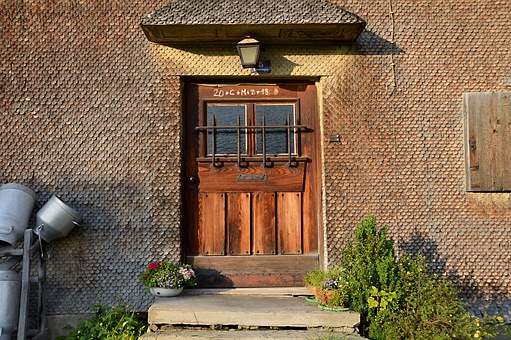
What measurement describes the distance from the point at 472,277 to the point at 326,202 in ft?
6.38

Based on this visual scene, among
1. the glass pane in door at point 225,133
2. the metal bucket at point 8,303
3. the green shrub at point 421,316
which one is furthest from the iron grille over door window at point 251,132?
the metal bucket at point 8,303

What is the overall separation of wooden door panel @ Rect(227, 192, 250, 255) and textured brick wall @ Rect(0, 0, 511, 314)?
691 millimetres

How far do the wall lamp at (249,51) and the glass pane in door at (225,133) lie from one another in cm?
68

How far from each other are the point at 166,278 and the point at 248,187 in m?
1.49

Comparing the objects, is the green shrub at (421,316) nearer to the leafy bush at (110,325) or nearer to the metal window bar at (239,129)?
the metal window bar at (239,129)

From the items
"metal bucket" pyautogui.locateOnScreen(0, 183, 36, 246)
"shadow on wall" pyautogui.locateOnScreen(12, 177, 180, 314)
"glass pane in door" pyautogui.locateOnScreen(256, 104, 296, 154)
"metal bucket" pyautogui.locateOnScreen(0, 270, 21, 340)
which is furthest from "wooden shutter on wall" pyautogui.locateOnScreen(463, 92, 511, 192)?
"metal bucket" pyautogui.locateOnScreen(0, 270, 21, 340)

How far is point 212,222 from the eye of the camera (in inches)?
222

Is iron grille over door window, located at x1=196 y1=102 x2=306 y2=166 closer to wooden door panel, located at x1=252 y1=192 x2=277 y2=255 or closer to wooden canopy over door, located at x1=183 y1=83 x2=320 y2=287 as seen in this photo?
wooden canopy over door, located at x1=183 y1=83 x2=320 y2=287

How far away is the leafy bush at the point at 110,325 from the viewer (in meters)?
4.81

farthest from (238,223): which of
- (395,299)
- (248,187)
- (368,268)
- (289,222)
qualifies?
(395,299)

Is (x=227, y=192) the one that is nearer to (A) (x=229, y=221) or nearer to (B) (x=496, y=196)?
(A) (x=229, y=221)

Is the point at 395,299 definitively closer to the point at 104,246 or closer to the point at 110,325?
the point at 110,325

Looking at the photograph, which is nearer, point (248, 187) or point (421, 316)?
point (421, 316)

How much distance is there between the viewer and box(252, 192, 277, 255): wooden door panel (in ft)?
18.4
